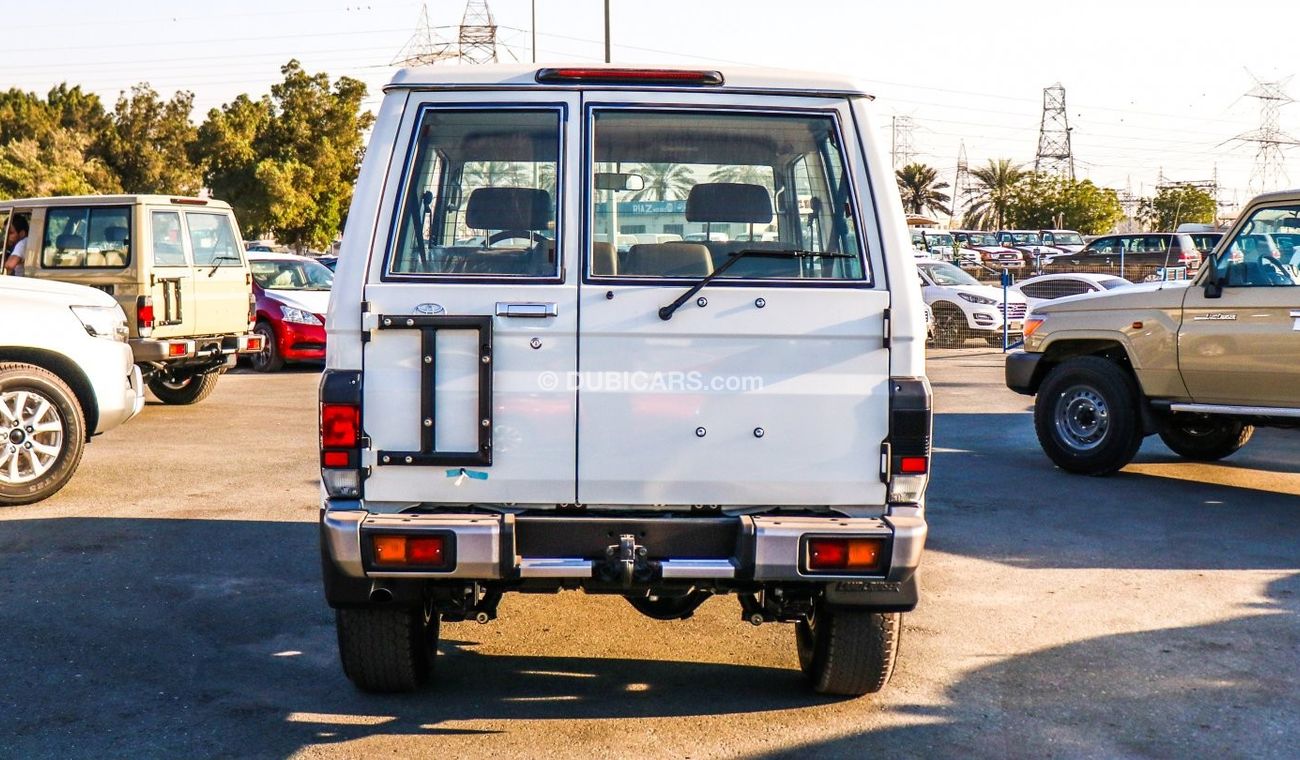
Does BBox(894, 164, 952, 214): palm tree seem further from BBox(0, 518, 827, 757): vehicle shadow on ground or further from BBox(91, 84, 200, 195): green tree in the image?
BBox(0, 518, 827, 757): vehicle shadow on ground

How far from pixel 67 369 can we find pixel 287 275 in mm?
9834

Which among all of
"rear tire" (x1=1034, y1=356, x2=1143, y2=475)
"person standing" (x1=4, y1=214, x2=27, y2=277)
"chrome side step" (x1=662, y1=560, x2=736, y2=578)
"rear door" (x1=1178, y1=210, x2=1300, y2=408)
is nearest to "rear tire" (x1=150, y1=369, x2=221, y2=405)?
"person standing" (x1=4, y1=214, x2=27, y2=277)

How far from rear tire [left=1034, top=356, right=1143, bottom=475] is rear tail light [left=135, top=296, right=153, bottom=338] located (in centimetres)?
789

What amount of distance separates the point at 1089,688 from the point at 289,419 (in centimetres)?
949

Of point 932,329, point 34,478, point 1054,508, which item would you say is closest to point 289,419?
point 34,478

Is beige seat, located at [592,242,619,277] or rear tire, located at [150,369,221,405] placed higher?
beige seat, located at [592,242,619,277]

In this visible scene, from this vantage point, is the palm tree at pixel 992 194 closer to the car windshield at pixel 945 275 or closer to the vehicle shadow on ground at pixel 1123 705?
the car windshield at pixel 945 275

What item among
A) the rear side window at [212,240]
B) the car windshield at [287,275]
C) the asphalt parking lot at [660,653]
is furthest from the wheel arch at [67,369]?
the car windshield at [287,275]

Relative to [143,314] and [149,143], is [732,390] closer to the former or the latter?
[143,314]

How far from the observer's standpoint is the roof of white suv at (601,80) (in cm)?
455

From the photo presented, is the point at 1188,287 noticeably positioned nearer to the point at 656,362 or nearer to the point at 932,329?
the point at 656,362

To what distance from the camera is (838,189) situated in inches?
183

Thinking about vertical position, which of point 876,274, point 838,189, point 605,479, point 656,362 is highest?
point 838,189

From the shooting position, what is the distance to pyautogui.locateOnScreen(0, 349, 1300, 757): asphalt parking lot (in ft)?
15.3
